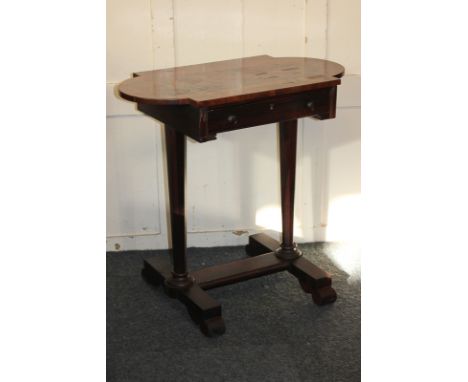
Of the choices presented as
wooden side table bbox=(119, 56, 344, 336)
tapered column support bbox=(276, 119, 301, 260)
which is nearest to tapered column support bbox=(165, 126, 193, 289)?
wooden side table bbox=(119, 56, 344, 336)

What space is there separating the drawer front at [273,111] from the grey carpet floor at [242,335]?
0.76m

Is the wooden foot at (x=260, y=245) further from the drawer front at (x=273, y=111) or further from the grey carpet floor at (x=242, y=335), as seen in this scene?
the drawer front at (x=273, y=111)

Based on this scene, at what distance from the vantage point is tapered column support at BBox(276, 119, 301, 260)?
272cm

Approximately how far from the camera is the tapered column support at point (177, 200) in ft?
8.08

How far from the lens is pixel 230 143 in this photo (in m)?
3.09

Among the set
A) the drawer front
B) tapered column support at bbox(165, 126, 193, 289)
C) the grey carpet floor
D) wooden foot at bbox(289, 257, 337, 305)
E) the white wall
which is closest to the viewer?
the drawer front

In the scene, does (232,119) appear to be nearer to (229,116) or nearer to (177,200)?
(229,116)

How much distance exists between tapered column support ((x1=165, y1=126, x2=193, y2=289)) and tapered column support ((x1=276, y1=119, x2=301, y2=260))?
436 millimetres

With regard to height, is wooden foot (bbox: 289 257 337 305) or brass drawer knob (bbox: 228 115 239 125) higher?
brass drawer knob (bbox: 228 115 239 125)

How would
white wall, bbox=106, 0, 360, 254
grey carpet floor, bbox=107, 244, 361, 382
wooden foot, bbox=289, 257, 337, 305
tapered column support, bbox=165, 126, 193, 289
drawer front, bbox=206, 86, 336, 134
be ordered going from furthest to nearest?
white wall, bbox=106, 0, 360, 254
wooden foot, bbox=289, 257, 337, 305
tapered column support, bbox=165, 126, 193, 289
grey carpet floor, bbox=107, 244, 361, 382
drawer front, bbox=206, 86, 336, 134

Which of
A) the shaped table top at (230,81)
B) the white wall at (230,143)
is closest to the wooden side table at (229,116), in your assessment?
the shaped table top at (230,81)

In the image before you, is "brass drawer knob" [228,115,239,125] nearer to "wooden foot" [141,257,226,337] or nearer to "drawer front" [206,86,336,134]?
"drawer front" [206,86,336,134]
